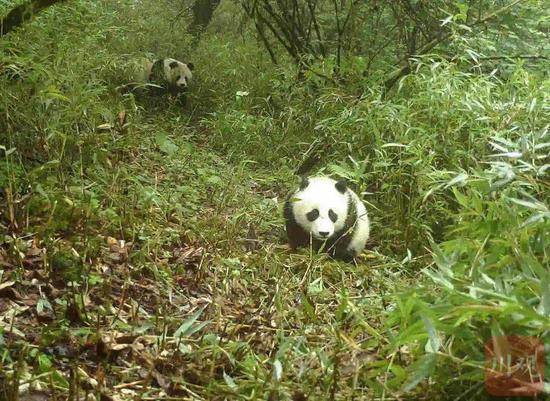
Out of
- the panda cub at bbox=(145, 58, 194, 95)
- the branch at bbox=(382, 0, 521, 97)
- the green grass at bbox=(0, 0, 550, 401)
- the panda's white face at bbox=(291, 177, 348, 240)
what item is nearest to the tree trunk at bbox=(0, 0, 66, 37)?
the green grass at bbox=(0, 0, 550, 401)

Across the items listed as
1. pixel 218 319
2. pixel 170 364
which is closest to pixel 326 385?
pixel 170 364

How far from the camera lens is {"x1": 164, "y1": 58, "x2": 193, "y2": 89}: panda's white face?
6.77m

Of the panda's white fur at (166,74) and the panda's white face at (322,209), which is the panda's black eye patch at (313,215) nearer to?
the panda's white face at (322,209)

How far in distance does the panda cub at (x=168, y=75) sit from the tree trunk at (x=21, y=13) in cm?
317

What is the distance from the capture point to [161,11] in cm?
991

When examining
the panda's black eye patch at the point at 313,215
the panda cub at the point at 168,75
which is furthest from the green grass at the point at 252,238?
the panda cub at the point at 168,75

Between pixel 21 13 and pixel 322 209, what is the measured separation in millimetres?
2236

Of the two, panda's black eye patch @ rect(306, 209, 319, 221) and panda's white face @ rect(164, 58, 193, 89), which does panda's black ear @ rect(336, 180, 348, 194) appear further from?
panda's white face @ rect(164, 58, 193, 89)

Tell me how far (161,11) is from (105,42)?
337 centimetres

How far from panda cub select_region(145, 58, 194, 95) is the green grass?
479 millimetres

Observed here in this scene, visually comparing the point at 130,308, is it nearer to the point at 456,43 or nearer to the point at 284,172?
the point at 284,172

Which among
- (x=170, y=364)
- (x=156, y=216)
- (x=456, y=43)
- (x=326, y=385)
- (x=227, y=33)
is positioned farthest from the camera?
(x=227, y=33)

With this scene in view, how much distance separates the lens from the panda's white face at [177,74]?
6.77 m

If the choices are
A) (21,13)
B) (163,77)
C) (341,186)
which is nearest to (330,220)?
(341,186)
